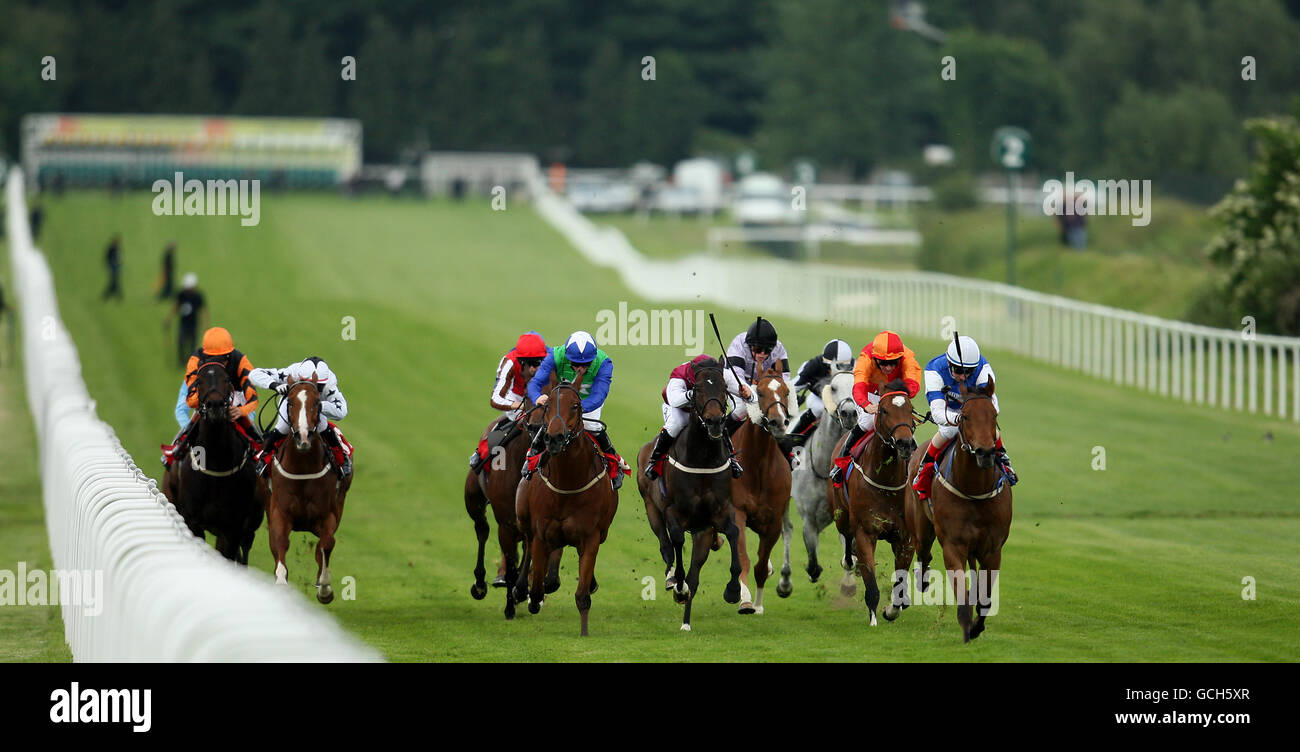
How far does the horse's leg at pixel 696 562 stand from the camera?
37.0ft

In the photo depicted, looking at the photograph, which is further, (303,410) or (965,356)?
(303,410)

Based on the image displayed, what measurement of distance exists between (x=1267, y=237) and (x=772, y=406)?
676 inches

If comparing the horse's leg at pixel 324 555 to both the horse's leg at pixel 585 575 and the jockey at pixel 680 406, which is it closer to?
the horse's leg at pixel 585 575

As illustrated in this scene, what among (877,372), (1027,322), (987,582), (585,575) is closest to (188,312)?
(1027,322)

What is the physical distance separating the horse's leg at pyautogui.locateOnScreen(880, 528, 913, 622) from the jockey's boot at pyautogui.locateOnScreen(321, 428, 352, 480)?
3445 mm

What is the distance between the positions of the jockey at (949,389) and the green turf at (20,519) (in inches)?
188

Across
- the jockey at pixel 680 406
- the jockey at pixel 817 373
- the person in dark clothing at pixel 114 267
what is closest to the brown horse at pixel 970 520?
the jockey at pixel 680 406

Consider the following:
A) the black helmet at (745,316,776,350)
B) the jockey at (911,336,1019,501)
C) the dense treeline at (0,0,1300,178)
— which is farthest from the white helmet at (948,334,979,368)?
the dense treeline at (0,0,1300,178)

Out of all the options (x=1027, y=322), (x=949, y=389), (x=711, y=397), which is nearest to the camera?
(x=949, y=389)

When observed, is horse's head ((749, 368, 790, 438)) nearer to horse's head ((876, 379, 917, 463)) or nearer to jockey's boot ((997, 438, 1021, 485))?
horse's head ((876, 379, 917, 463))

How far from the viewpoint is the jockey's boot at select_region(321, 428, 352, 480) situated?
12.1m

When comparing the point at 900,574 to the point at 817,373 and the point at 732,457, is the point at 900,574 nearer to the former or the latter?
the point at 732,457

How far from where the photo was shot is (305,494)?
39.2 ft
